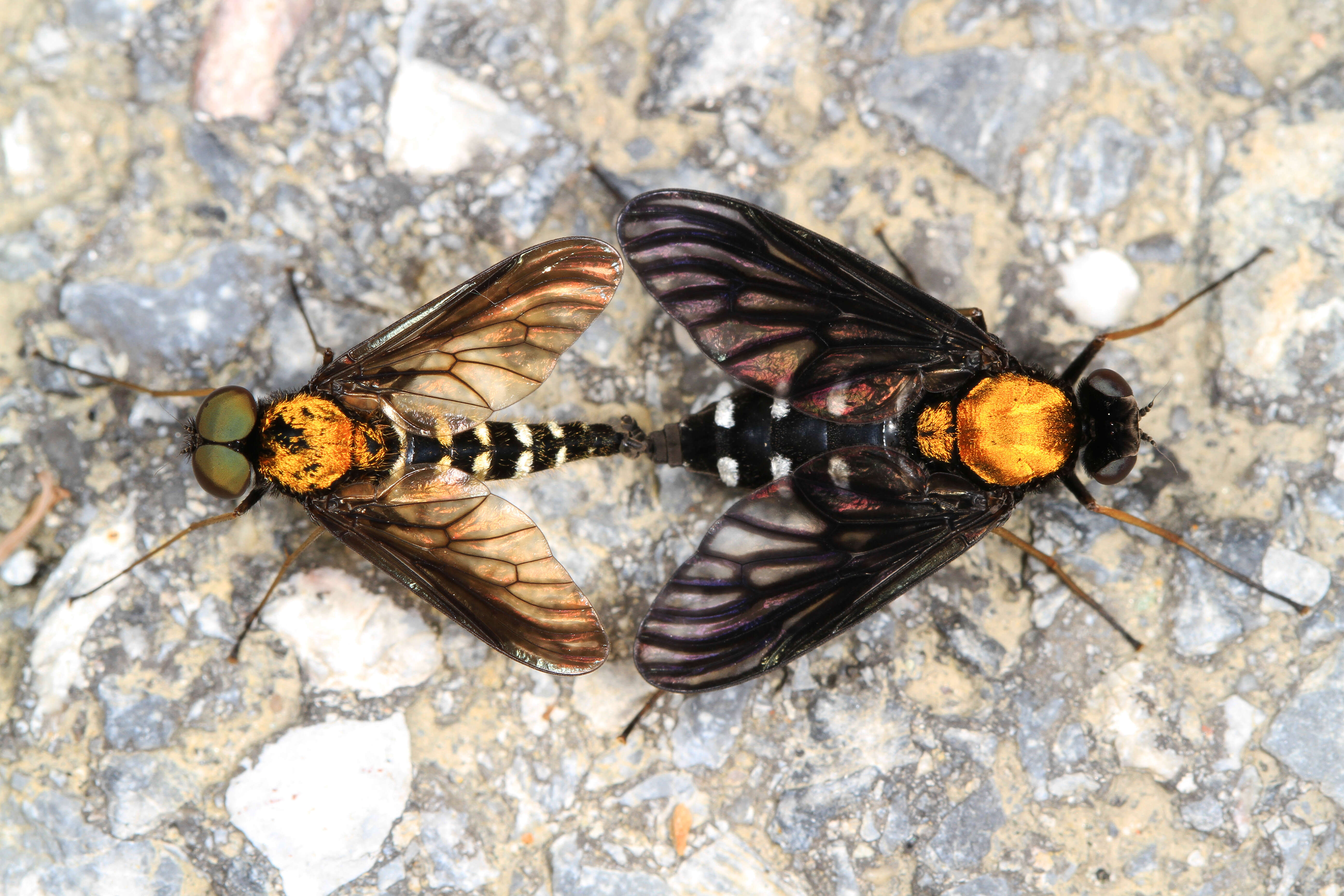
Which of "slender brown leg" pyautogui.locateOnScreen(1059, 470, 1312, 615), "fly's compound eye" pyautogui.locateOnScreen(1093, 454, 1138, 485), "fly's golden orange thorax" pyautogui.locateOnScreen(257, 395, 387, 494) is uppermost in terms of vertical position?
"fly's compound eye" pyautogui.locateOnScreen(1093, 454, 1138, 485)

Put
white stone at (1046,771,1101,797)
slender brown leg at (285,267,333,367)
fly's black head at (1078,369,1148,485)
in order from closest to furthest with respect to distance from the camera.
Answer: fly's black head at (1078,369,1148,485), white stone at (1046,771,1101,797), slender brown leg at (285,267,333,367)

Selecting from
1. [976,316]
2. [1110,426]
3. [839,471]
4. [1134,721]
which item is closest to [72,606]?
[839,471]

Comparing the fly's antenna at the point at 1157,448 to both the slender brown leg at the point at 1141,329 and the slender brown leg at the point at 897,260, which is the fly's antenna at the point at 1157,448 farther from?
the slender brown leg at the point at 897,260

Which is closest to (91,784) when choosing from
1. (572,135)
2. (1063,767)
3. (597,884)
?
(597,884)

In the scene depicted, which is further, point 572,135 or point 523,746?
point 572,135

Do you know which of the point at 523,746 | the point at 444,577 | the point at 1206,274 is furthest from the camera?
the point at 1206,274

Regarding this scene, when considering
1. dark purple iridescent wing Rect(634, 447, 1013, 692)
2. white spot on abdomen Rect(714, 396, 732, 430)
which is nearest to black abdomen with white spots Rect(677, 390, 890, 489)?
white spot on abdomen Rect(714, 396, 732, 430)

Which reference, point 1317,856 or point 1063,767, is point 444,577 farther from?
point 1317,856

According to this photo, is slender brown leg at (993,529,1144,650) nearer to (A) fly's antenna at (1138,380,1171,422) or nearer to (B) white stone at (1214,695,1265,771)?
(B) white stone at (1214,695,1265,771)
